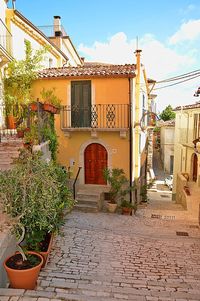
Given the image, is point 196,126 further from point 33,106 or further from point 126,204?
point 33,106

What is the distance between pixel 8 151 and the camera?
9.08 meters

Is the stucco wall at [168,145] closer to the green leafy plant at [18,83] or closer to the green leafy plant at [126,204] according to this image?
the green leafy plant at [126,204]

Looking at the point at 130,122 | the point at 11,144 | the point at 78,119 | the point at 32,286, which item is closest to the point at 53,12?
the point at 78,119

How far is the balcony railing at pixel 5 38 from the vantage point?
12164 millimetres

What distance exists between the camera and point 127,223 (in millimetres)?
10977

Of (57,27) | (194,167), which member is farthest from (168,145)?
(57,27)

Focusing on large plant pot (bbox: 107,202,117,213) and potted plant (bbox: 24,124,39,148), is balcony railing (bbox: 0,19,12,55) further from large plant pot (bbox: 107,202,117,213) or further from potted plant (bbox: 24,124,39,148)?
large plant pot (bbox: 107,202,117,213)

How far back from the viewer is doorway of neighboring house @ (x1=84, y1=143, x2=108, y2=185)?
45.7 ft

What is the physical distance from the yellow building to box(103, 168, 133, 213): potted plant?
4077mm

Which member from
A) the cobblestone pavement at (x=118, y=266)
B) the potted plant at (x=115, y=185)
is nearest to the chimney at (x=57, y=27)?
the potted plant at (x=115, y=185)

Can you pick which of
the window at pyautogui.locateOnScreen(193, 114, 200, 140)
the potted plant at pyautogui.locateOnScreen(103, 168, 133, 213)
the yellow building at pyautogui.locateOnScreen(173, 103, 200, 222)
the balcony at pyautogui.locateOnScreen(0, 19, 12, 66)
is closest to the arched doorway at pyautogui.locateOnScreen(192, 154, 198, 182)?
the yellow building at pyautogui.locateOnScreen(173, 103, 200, 222)

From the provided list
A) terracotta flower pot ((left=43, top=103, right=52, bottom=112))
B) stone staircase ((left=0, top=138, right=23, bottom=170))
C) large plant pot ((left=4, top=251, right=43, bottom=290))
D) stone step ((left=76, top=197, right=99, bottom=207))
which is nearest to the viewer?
large plant pot ((left=4, top=251, right=43, bottom=290))

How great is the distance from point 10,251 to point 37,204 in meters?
1.67

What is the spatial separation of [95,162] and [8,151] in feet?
19.3
